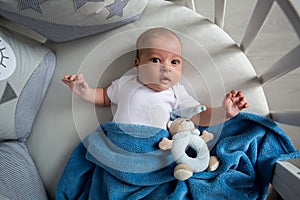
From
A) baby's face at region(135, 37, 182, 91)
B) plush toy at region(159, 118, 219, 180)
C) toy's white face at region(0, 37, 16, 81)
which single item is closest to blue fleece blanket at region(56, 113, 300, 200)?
plush toy at region(159, 118, 219, 180)

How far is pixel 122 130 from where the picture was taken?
0.74 m

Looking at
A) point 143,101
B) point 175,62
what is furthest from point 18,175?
point 175,62

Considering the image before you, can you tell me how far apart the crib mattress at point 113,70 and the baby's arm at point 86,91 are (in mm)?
29

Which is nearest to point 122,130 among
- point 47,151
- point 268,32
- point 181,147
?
point 181,147

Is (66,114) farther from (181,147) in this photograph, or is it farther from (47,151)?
(181,147)

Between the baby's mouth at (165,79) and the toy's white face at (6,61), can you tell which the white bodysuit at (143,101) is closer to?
the baby's mouth at (165,79)

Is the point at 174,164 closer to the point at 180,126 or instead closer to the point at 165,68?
the point at 180,126

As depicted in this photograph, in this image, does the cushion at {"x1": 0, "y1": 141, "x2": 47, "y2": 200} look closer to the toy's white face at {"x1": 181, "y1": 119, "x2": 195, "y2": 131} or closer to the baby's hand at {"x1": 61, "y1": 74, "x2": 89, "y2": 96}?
the baby's hand at {"x1": 61, "y1": 74, "x2": 89, "y2": 96}

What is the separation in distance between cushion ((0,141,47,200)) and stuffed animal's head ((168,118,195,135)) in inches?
14.8

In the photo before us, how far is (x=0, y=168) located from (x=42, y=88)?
0.77ft

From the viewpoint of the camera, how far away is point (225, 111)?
28.1 inches

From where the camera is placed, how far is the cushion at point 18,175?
0.74 m

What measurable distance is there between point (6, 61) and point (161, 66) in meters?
0.38

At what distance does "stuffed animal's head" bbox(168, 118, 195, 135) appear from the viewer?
0.72 metres
